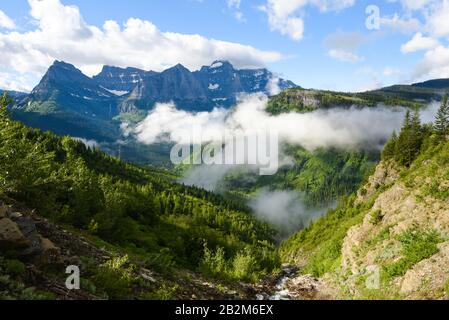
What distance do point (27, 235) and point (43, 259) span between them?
206cm

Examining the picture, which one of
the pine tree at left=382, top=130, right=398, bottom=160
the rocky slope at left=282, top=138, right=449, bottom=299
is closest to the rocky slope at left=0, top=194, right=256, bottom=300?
the rocky slope at left=282, top=138, right=449, bottom=299

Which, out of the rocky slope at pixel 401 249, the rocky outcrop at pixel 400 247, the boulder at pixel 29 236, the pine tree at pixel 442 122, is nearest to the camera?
the boulder at pixel 29 236

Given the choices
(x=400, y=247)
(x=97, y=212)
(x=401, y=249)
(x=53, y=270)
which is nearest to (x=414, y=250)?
(x=401, y=249)

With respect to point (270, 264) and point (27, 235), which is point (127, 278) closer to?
point (27, 235)

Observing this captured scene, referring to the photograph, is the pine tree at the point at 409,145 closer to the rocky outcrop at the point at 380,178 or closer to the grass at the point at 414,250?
the rocky outcrop at the point at 380,178

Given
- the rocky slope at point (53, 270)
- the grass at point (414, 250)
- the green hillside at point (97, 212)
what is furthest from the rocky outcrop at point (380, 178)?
the rocky slope at point (53, 270)

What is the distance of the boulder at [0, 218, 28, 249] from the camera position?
23234 millimetres

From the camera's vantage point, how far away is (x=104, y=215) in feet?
182

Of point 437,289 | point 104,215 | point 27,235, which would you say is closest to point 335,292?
point 437,289

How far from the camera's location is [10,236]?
23453mm

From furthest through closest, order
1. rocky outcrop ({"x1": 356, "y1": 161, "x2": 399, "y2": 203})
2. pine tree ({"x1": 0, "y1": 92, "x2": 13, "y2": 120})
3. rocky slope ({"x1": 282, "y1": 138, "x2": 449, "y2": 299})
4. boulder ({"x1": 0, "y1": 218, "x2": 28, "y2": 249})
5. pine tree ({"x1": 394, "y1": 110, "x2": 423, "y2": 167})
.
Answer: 1. rocky outcrop ({"x1": 356, "y1": 161, "x2": 399, "y2": 203})
2. pine tree ({"x1": 394, "y1": 110, "x2": 423, "y2": 167})
3. rocky slope ({"x1": 282, "y1": 138, "x2": 449, "y2": 299})
4. pine tree ({"x1": 0, "y1": 92, "x2": 13, "y2": 120})
5. boulder ({"x1": 0, "y1": 218, "x2": 28, "y2": 249})

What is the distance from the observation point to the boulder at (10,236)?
23.2 meters

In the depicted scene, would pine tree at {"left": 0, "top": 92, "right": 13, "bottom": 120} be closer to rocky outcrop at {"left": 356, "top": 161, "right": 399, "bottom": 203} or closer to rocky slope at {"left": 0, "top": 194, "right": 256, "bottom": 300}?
rocky slope at {"left": 0, "top": 194, "right": 256, "bottom": 300}

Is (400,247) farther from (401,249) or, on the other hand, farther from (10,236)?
(10,236)
